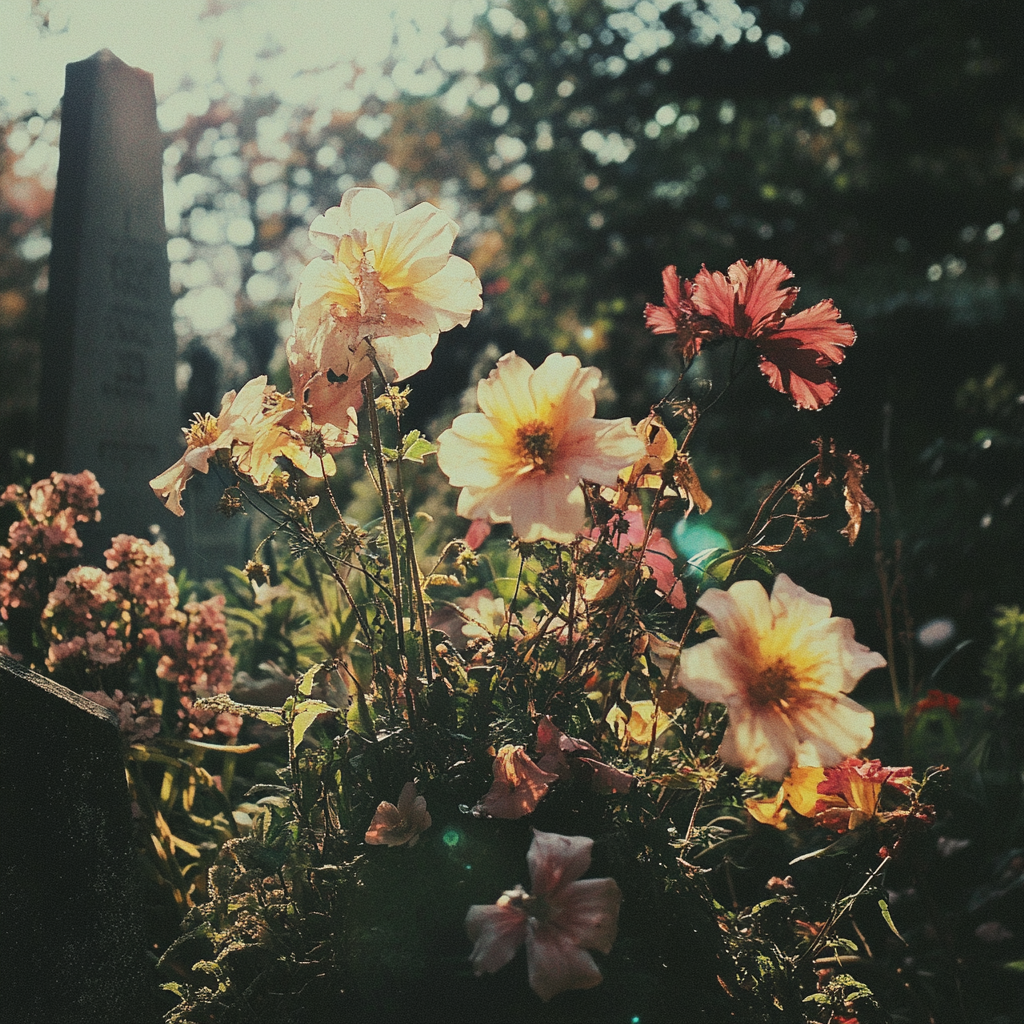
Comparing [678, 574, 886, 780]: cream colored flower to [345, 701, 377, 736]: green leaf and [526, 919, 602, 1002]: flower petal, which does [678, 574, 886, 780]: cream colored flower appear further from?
[345, 701, 377, 736]: green leaf

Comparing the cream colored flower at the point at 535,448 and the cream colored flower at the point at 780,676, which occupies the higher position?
the cream colored flower at the point at 535,448

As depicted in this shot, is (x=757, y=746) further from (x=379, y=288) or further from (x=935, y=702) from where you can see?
(x=935, y=702)

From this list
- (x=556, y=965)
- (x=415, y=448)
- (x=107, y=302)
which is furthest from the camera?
(x=107, y=302)

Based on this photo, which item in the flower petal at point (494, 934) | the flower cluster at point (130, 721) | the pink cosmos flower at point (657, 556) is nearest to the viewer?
the flower petal at point (494, 934)

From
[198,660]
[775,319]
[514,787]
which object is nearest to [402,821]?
[514,787]

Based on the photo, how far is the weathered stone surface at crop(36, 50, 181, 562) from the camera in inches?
155

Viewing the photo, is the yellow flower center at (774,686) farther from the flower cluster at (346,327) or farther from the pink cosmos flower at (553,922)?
the flower cluster at (346,327)

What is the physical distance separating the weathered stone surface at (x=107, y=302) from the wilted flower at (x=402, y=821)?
3.12 meters

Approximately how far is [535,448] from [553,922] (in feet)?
1.64

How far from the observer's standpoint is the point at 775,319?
3.71 feet

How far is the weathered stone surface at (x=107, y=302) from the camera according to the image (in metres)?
3.95

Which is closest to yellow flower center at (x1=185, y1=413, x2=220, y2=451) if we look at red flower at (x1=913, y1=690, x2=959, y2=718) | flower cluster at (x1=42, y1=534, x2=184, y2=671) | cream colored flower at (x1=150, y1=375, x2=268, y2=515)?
cream colored flower at (x1=150, y1=375, x2=268, y2=515)

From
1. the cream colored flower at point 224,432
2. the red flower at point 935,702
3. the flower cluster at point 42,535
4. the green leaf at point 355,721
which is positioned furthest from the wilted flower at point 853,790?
the flower cluster at point 42,535

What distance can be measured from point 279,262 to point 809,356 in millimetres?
21776
